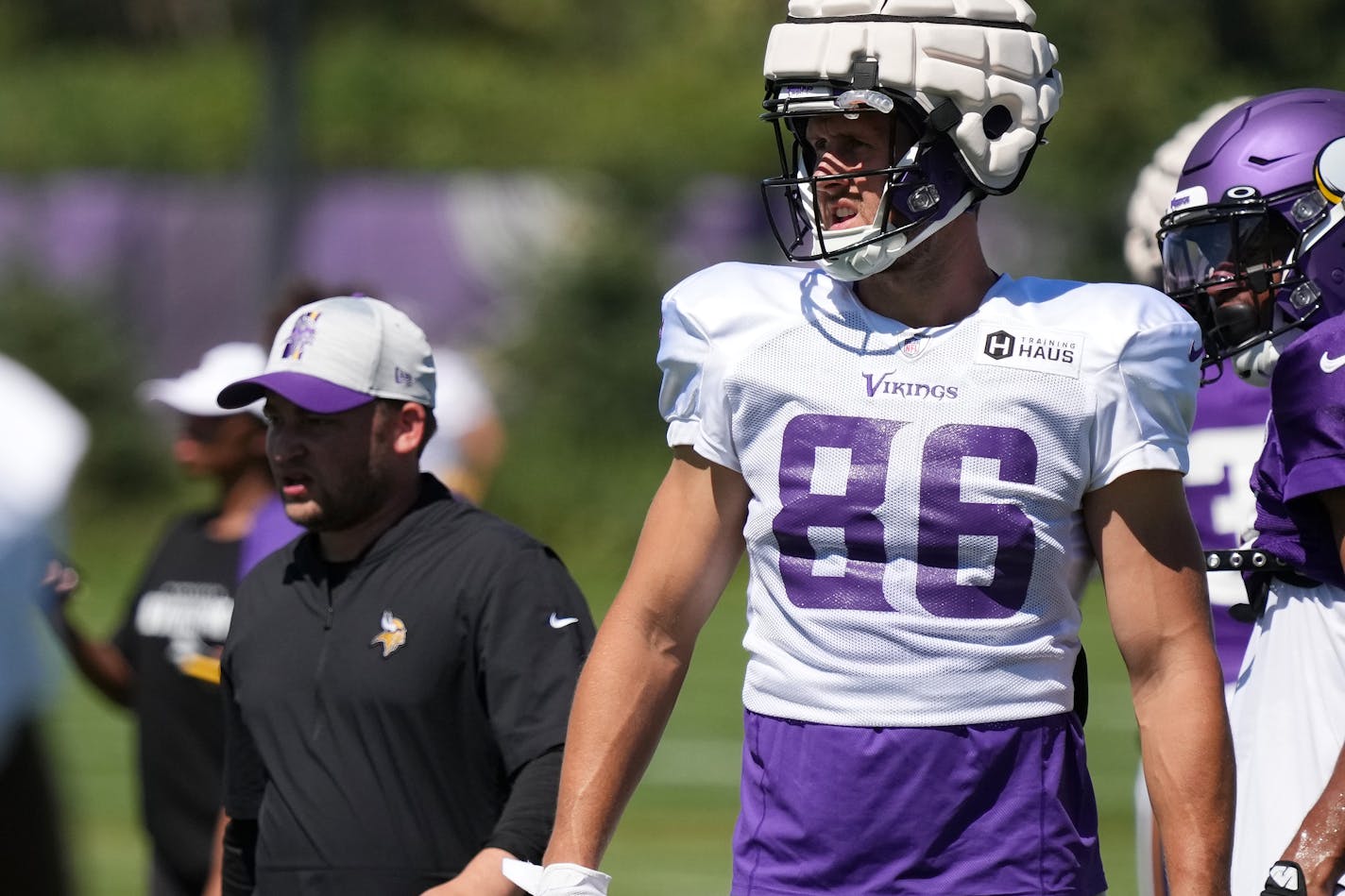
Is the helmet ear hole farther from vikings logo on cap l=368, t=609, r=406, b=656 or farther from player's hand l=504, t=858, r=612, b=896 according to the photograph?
vikings logo on cap l=368, t=609, r=406, b=656

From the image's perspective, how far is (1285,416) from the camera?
3.57m

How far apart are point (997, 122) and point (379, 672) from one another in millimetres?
1455

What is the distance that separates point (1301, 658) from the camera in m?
3.80

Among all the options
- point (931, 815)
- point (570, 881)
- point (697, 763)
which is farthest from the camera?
point (697, 763)

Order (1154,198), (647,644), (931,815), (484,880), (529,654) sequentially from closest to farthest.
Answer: (931,815) → (647,644) → (484,880) → (529,654) → (1154,198)

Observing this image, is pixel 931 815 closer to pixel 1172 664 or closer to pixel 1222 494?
pixel 1172 664

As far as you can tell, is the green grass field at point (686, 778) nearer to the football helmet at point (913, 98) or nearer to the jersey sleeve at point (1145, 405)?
the football helmet at point (913, 98)

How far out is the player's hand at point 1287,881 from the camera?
341cm

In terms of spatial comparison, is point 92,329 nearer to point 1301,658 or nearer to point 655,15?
point 655,15

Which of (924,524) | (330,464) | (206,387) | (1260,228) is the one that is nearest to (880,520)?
(924,524)

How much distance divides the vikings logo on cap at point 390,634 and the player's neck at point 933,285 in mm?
1173

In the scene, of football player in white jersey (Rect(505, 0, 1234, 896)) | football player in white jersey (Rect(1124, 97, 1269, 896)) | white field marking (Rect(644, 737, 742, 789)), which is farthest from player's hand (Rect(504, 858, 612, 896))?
white field marking (Rect(644, 737, 742, 789))

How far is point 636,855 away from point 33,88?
23712 millimetres

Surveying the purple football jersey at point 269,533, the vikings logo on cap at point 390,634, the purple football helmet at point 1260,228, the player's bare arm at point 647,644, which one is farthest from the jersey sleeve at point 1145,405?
the purple football jersey at point 269,533
